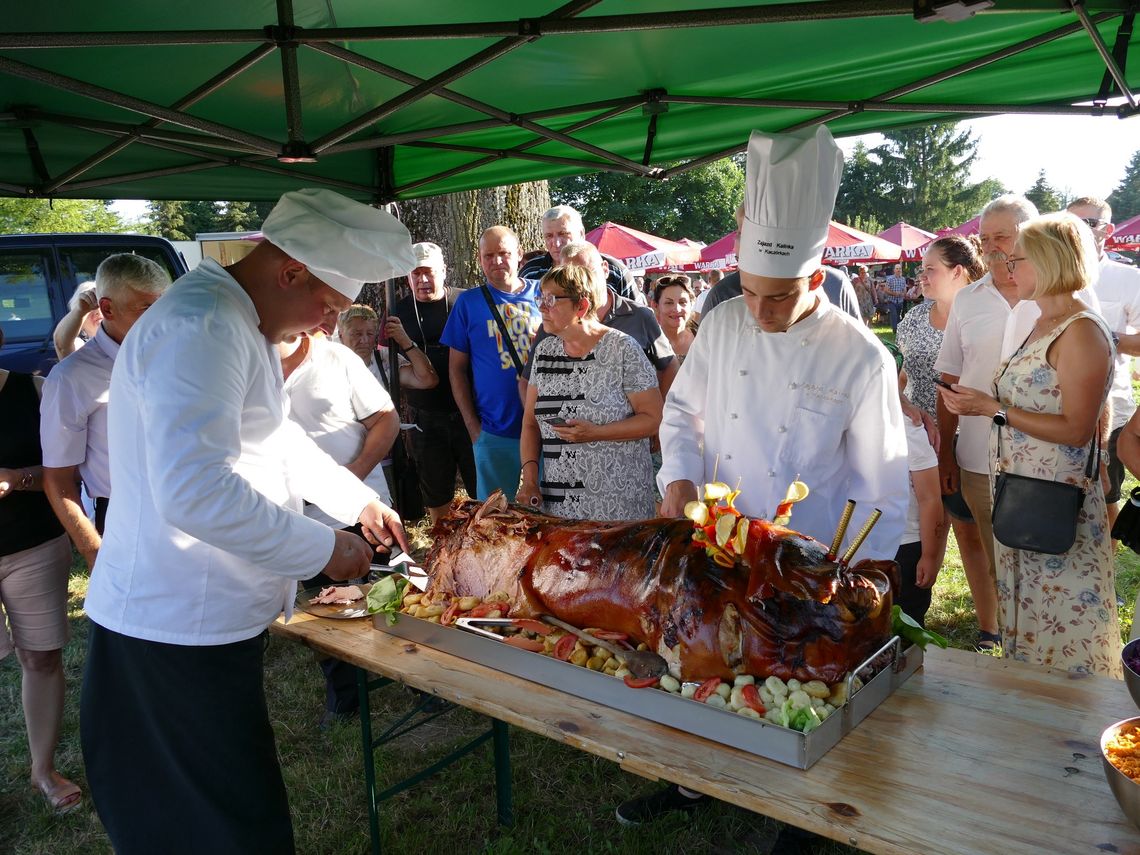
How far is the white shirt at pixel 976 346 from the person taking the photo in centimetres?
391

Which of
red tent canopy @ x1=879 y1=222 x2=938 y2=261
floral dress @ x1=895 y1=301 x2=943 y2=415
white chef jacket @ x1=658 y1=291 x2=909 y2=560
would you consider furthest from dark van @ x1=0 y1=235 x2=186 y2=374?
red tent canopy @ x1=879 y1=222 x2=938 y2=261

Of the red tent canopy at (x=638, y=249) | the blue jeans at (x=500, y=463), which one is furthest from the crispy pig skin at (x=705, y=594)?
the red tent canopy at (x=638, y=249)

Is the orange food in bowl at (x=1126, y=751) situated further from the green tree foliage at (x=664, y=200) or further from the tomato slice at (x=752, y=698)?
the green tree foliage at (x=664, y=200)

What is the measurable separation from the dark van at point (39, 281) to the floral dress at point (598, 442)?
17.2ft

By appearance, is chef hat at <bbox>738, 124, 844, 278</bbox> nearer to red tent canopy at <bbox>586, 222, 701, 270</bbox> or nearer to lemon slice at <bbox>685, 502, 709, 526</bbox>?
lemon slice at <bbox>685, 502, 709, 526</bbox>

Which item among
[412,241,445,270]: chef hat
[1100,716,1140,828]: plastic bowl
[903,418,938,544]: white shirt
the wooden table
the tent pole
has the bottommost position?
the wooden table

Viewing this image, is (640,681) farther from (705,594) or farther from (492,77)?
(492,77)

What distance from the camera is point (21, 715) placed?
165 inches

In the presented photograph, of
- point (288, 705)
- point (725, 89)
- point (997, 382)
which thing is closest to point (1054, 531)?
point (997, 382)

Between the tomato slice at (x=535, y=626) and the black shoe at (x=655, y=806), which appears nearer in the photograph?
the tomato slice at (x=535, y=626)

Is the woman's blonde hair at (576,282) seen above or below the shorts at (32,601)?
above

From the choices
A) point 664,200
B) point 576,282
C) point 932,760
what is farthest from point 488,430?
point 664,200

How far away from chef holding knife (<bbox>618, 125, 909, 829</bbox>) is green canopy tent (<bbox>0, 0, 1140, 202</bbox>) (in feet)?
1.59

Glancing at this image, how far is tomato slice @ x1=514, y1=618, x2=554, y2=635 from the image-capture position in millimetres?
2314
